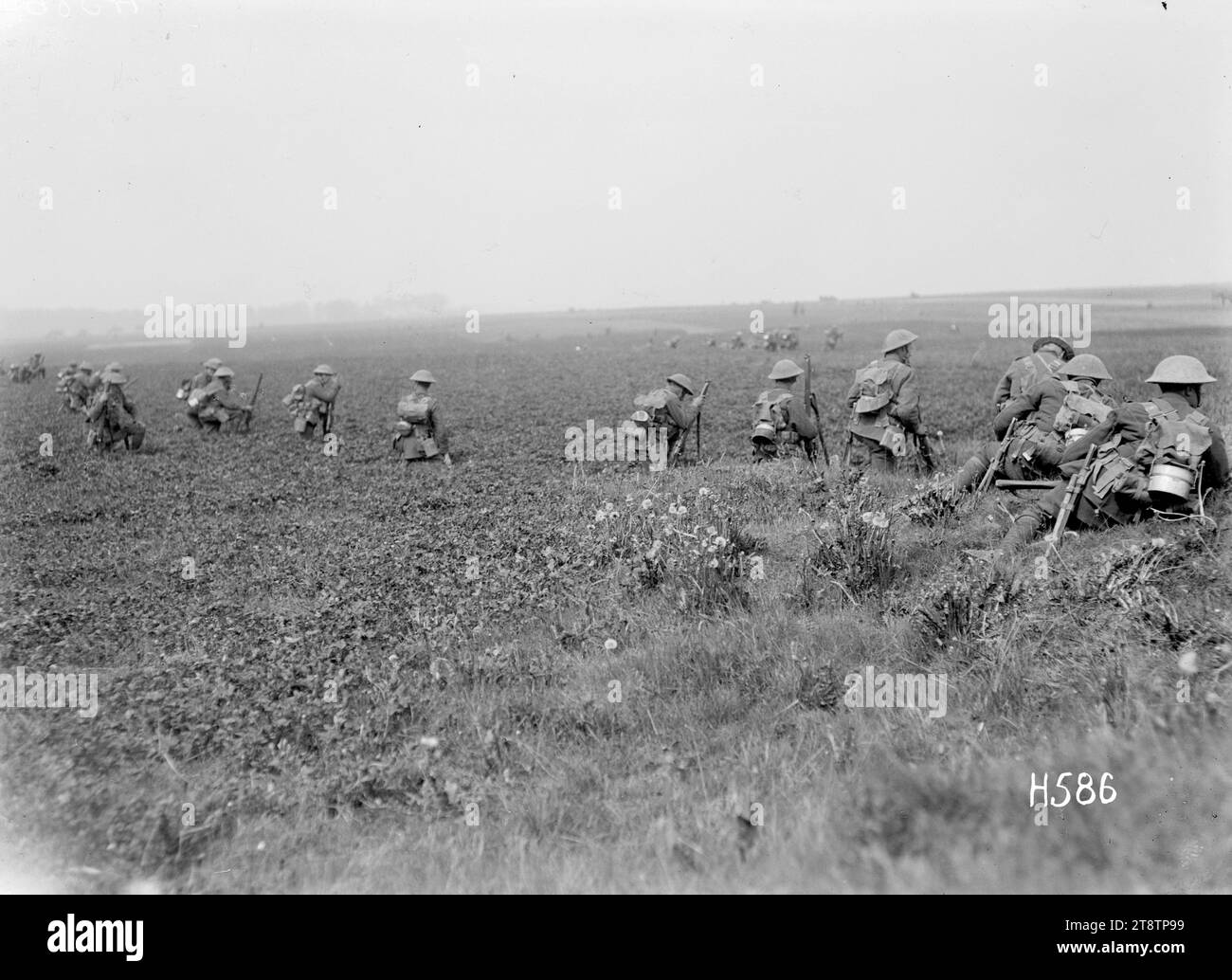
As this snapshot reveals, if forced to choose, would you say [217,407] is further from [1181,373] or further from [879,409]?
[1181,373]

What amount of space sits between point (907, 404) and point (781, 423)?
171 centimetres

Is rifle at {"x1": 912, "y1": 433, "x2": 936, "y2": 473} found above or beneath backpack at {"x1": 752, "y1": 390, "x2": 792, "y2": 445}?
beneath

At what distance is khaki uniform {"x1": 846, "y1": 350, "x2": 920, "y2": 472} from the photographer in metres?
12.5

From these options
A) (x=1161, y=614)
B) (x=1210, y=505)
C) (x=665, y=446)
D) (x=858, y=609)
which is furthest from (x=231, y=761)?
(x=665, y=446)

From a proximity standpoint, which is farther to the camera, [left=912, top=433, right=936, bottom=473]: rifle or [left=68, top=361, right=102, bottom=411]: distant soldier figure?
[left=68, top=361, right=102, bottom=411]: distant soldier figure

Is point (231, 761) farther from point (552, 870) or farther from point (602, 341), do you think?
point (602, 341)

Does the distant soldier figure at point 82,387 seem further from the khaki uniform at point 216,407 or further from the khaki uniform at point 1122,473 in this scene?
the khaki uniform at point 1122,473

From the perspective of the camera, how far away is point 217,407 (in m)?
20.7

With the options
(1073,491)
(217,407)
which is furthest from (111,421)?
(1073,491)

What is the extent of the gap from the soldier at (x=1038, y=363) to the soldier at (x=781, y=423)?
2.71 m

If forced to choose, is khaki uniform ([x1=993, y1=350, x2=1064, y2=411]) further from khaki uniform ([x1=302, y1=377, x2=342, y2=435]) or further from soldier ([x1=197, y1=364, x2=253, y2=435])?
soldier ([x1=197, y1=364, x2=253, y2=435])

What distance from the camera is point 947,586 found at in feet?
20.7

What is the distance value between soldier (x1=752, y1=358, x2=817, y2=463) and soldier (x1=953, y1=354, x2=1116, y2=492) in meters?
3.17

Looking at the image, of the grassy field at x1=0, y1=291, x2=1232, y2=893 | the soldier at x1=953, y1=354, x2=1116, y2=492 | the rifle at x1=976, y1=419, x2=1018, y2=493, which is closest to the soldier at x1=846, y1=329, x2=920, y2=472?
the grassy field at x1=0, y1=291, x2=1232, y2=893
